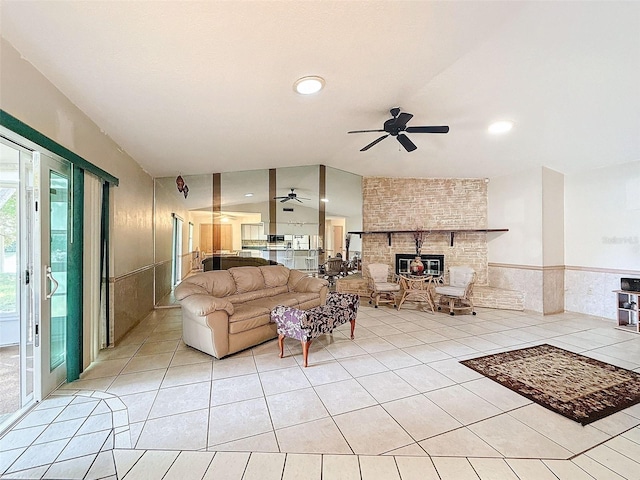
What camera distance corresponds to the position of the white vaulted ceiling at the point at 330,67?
170 cm

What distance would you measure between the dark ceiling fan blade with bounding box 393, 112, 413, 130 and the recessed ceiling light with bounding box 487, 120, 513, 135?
4.72ft

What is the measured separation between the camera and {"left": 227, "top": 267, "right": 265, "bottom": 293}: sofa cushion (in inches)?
163

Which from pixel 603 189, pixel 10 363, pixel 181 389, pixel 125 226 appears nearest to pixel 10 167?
pixel 125 226

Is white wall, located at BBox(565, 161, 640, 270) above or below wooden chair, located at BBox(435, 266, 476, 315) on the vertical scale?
above

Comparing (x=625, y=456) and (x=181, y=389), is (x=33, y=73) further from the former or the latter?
(x=625, y=456)

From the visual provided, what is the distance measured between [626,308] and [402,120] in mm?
4604

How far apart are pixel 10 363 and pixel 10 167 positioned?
6.35 ft

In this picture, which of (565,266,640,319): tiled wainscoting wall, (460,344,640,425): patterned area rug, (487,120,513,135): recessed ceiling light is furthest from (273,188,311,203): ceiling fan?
(565,266,640,319): tiled wainscoting wall

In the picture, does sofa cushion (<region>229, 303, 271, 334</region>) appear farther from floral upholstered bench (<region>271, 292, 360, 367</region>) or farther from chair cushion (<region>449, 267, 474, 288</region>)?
chair cushion (<region>449, 267, 474, 288</region>)

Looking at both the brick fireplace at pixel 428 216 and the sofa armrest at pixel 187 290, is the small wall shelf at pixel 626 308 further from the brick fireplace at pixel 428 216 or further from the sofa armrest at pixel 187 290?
the sofa armrest at pixel 187 290

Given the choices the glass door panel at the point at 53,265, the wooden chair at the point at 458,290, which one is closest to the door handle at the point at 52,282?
the glass door panel at the point at 53,265

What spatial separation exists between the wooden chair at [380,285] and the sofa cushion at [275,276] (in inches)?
74.2

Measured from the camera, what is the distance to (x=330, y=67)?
2262 mm

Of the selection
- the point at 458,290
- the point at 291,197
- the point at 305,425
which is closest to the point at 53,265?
the point at 305,425
